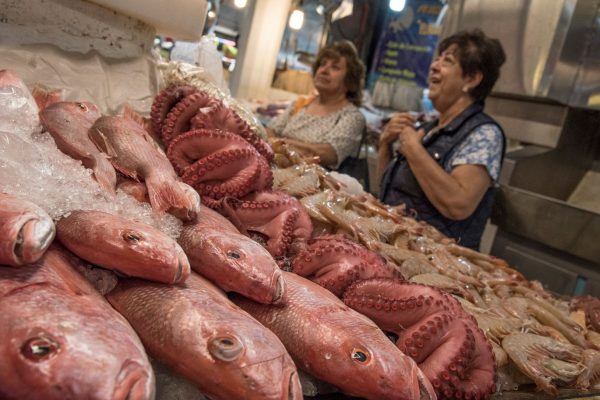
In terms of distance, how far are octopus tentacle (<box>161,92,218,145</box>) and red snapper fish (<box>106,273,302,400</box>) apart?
846mm

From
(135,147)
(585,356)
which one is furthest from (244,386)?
(585,356)

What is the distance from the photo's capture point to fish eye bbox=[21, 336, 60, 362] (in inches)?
23.1

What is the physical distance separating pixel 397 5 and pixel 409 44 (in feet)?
2.16

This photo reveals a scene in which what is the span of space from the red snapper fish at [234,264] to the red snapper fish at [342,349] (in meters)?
0.05

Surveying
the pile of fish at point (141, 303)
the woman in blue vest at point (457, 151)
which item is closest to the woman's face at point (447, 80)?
the woman in blue vest at point (457, 151)

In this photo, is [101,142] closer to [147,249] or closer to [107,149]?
[107,149]

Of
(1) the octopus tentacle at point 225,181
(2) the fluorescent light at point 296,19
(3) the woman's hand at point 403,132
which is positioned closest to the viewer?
(1) the octopus tentacle at point 225,181

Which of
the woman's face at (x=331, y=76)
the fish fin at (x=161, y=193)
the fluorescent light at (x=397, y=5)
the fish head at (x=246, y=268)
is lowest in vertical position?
the fish head at (x=246, y=268)

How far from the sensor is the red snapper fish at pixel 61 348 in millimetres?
577

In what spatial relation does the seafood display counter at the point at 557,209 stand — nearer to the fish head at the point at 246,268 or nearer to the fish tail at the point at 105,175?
the fish head at the point at 246,268

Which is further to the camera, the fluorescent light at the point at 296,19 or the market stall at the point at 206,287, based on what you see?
the fluorescent light at the point at 296,19

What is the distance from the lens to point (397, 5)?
303 inches

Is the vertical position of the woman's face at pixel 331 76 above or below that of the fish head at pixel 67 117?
above

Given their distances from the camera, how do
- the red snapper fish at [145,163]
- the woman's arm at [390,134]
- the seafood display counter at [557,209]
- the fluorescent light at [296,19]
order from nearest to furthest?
the red snapper fish at [145,163]
the woman's arm at [390,134]
the seafood display counter at [557,209]
the fluorescent light at [296,19]
